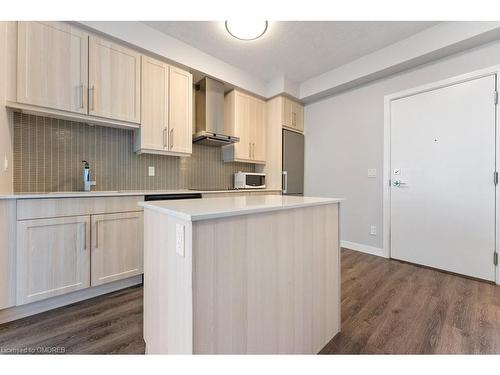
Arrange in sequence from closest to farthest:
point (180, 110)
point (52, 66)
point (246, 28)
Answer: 1. point (52, 66)
2. point (246, 28)
3. point (180, 110)

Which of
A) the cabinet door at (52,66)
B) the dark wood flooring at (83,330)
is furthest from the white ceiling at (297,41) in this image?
the dark wood flooring at (83,330)

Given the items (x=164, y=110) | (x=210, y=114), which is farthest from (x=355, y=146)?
(x=164, y=110)

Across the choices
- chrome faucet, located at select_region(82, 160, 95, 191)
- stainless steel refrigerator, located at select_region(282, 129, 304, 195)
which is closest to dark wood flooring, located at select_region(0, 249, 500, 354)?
chrome faucet, located at select_region(82, 160, 95, 191)

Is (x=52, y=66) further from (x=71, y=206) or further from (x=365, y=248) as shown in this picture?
(x=365, y=248)

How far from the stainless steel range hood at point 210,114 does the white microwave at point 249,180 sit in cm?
56

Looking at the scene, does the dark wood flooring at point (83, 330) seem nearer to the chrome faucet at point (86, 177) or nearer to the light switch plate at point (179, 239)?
the light switch plate at point (179, 239)

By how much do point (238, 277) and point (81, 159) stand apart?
90.6 inches

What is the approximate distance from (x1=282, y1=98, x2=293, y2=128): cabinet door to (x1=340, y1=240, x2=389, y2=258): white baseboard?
2.02 meters

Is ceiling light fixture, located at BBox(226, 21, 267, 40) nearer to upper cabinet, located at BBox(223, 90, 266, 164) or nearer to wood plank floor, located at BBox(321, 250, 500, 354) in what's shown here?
upper cabinet, located at BBox(223, 90, 266, 164)

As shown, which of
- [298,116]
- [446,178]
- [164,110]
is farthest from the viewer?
[298,116]

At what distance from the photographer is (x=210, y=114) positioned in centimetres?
310

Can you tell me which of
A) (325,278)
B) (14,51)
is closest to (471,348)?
(325,278)

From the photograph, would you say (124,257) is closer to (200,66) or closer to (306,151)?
(200,66)

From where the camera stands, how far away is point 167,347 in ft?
3.23
